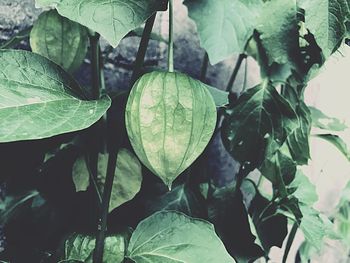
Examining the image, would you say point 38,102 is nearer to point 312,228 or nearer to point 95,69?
point 95,69

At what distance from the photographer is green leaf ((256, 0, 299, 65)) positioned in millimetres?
639

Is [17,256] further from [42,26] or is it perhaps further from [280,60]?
[280,60]

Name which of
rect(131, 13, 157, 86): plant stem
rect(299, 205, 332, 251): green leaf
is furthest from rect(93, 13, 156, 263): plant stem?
rect(299, 205, 332, 251): green leaf

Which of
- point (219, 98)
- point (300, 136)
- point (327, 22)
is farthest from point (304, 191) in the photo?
point (327, 22)

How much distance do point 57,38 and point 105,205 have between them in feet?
0.75

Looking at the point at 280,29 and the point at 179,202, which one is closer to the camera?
the point at 280,29

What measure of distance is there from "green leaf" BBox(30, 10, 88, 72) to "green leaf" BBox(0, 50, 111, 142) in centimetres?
11

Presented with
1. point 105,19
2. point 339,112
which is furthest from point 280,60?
point 339,112

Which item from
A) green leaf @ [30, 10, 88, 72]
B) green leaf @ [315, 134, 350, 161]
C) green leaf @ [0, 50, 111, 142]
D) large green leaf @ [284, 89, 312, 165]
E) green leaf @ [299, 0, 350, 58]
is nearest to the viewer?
green leaf @ [0, 50, 111, 142]

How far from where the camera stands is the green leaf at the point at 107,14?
48 centimetres

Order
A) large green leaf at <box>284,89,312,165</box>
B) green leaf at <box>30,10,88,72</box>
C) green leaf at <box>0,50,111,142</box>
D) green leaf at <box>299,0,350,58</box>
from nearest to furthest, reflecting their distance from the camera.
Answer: green leaf at <box>0,50,111,142</box> → green leaf at <box>299,0,350,58</box> → green leaf at <box>30,10,88,72</box> → large green leaf at <box>284,89,312,165</box>

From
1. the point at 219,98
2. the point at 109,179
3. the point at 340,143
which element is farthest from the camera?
the point at 340,143

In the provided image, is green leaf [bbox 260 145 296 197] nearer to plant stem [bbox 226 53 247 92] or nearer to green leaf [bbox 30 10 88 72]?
plant stem [bbox 226 53 247 92]

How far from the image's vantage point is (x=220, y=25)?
0.60 metres
